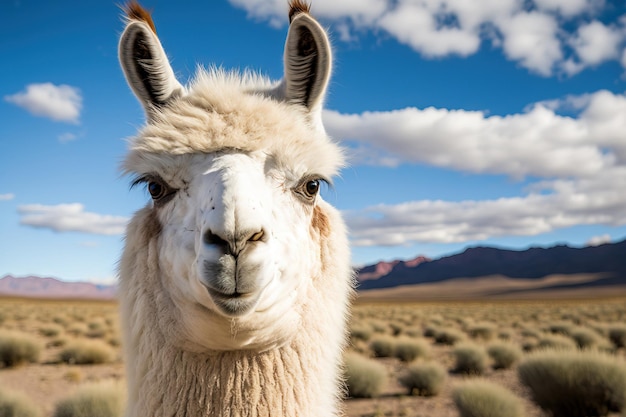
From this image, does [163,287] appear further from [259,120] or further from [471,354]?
[471,354]

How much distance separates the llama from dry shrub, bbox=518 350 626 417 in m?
8.01

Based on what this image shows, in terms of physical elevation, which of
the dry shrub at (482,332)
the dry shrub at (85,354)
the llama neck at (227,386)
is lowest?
the dry shrub at (482,332)

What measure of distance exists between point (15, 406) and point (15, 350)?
693 centimetres

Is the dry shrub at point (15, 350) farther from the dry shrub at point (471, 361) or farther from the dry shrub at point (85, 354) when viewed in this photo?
the dry shrub at point (471, 361)

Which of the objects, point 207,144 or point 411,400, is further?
point 411,400

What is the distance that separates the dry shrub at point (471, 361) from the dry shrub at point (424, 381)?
295 centimetres

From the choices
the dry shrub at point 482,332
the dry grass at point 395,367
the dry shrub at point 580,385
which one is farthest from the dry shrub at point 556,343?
the dry shrub at point 580,385

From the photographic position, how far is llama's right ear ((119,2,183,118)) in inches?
96.7

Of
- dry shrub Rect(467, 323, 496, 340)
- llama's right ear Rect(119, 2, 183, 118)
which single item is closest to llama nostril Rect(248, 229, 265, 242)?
llama's right ear Rect(119, 2, 183, 118)

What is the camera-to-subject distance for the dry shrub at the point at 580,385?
8.56 metres

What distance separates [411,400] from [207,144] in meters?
9.90

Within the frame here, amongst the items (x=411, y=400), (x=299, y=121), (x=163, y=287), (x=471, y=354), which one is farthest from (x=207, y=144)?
(x=471, y=354)

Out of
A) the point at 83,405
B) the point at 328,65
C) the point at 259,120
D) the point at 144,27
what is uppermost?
the point at 144,27

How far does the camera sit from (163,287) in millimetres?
2238
